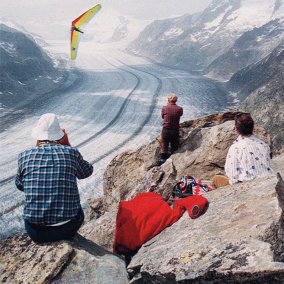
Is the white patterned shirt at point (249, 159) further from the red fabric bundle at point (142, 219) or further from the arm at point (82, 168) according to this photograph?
the arm at point (82, 168)

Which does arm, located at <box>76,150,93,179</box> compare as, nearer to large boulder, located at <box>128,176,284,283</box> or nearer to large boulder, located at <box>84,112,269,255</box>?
large boulder, located at <box>128,176,284,283</box>

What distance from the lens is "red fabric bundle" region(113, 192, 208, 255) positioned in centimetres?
426

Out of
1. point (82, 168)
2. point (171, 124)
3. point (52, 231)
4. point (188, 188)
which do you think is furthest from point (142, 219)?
point (171, 124)

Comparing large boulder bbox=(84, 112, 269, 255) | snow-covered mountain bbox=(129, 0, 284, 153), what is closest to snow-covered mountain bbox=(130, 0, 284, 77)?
snow-covered mountain bbox=(129, 0, 284, 153)

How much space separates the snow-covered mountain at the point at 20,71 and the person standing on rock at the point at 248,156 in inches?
802

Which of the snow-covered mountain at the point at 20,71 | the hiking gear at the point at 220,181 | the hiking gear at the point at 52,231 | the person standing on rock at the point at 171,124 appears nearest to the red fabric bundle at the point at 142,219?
the hiking gear at the point at 52,231

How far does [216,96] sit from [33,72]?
15.9 m

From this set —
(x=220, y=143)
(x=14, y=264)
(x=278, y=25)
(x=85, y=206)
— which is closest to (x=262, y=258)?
(x=14, y=264)

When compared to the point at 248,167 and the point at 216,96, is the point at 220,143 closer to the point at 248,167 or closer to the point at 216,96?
the point at 248,167

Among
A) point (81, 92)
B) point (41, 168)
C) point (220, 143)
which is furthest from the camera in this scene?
point (81, 92)

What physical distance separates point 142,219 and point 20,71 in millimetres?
27763

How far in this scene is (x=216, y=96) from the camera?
26.3 metres

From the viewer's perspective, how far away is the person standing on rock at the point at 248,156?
469 cm

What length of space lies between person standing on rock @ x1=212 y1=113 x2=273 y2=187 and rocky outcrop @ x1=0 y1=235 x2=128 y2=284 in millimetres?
1991
